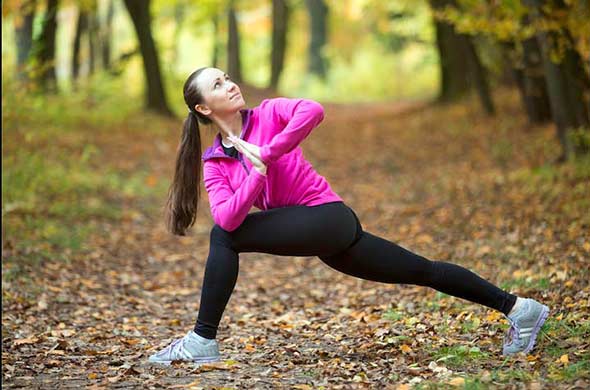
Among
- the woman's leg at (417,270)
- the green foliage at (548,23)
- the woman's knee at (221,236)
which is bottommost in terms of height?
the woman's leg at (417,270)

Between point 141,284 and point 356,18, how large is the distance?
32613mm

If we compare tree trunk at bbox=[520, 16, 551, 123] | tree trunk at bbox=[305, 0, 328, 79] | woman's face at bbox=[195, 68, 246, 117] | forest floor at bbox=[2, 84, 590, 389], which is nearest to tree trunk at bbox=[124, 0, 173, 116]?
forest floor at bbox=[2, 84, 590, 389]

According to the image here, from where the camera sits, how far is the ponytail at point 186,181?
15.1 ft

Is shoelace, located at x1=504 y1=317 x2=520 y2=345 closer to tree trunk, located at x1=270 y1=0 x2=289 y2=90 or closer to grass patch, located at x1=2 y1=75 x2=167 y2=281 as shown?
grass patch, located at x1=2 y1=75 x2=167 y2=281

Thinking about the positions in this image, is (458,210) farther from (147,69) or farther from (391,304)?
(147,69)

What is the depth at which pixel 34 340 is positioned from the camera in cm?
548

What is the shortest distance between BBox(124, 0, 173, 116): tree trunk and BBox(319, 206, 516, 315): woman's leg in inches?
626

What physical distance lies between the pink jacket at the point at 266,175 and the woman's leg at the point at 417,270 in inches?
12.2

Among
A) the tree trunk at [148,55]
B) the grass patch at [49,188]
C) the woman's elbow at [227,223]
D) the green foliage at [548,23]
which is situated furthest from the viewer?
the tree trunk at [148,55]

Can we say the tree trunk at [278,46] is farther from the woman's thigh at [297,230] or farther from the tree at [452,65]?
the woman's thigh at [297,230]

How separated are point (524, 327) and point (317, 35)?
112 ft

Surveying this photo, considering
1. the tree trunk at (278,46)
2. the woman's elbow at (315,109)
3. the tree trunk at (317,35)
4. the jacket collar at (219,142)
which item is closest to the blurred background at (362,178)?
the jacket collar at (219,142)

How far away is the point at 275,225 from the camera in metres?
4.34

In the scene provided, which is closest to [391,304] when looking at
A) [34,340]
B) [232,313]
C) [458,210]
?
[232,313]
